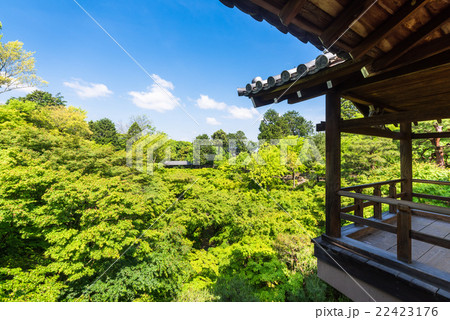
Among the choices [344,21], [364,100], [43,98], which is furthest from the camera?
[43,98]

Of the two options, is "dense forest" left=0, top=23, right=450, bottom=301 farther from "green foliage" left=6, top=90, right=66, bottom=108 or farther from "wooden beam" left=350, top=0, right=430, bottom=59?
"green foliage" left=6, top=90, right=66, bottom=108

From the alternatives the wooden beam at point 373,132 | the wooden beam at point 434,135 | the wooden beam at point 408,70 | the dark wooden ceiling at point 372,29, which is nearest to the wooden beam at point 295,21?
the dark wooden ceiling at point 372,29

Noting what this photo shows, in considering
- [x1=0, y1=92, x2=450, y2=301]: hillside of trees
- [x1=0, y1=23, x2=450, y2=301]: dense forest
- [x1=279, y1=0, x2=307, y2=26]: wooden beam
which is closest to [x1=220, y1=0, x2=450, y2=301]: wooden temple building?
[x1=279, y1=0, x2=307, y2=26]: wooden beam

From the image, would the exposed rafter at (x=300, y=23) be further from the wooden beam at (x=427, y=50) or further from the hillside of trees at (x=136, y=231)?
the hillside of trees at (x=136, y=231)

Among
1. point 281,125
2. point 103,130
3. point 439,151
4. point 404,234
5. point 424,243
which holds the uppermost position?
point 281,125

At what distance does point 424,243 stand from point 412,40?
2144 mm

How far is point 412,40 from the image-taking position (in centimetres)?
126

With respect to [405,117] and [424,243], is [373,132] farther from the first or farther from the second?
[424,243]

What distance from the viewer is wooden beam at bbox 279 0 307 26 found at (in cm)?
89

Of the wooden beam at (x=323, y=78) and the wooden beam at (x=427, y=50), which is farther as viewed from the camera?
the wooden beam at (x=323, y=78)

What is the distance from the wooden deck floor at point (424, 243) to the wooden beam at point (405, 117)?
1317 mm

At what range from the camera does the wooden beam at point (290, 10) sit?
2.91ft

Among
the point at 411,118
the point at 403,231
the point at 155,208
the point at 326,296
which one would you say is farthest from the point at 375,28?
the point at 155,208

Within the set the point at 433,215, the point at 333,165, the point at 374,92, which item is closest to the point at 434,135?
the point at 433,215
